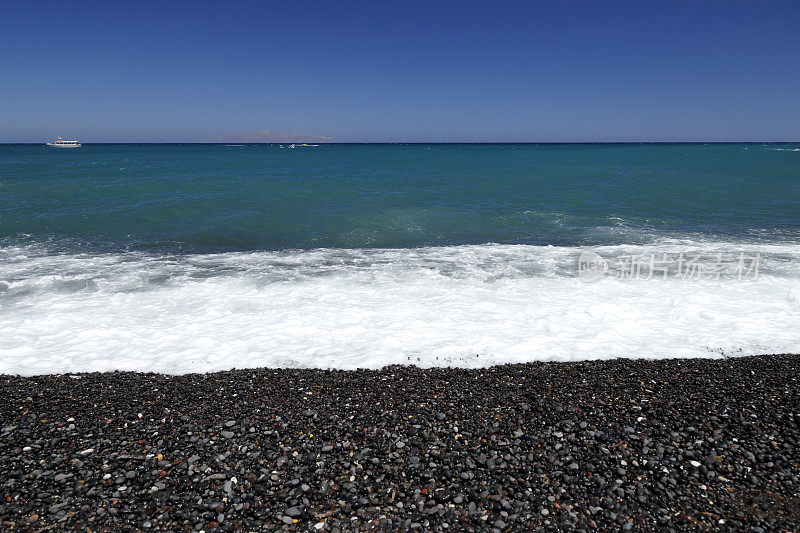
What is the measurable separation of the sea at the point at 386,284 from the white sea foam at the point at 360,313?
0.06 m

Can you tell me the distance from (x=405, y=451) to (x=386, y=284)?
28.0ft

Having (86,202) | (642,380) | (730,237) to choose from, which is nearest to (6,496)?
(642,380)

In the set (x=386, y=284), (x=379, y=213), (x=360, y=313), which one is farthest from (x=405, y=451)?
(x=379, y=213)

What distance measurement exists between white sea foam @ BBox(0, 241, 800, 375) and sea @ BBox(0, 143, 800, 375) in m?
0.06

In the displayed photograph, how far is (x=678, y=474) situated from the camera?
567cm

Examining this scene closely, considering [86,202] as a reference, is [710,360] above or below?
below

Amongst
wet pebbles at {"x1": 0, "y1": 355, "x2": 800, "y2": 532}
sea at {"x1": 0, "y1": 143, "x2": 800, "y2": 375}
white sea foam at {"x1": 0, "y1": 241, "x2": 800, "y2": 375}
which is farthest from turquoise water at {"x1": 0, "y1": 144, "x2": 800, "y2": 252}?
wet pebbles at {"x1": 0, "y1": 355, "x2": 800, "y2": 532}

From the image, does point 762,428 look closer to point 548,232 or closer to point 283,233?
point 548,232

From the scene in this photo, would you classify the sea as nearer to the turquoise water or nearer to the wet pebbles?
the turquoise water

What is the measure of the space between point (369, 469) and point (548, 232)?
757 inches

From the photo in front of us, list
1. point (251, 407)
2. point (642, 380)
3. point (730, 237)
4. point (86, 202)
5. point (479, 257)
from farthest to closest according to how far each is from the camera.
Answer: point (86, 202) < point (730, 237) < point (479, 257) < point (642, 380) < point (251, 407)

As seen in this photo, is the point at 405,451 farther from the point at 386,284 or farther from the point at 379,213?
the point at 379,213

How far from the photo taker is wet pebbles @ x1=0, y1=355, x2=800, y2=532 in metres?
5.12

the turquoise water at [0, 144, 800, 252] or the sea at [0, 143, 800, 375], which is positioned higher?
the turquoise water at [0, 144, 800, 252]
